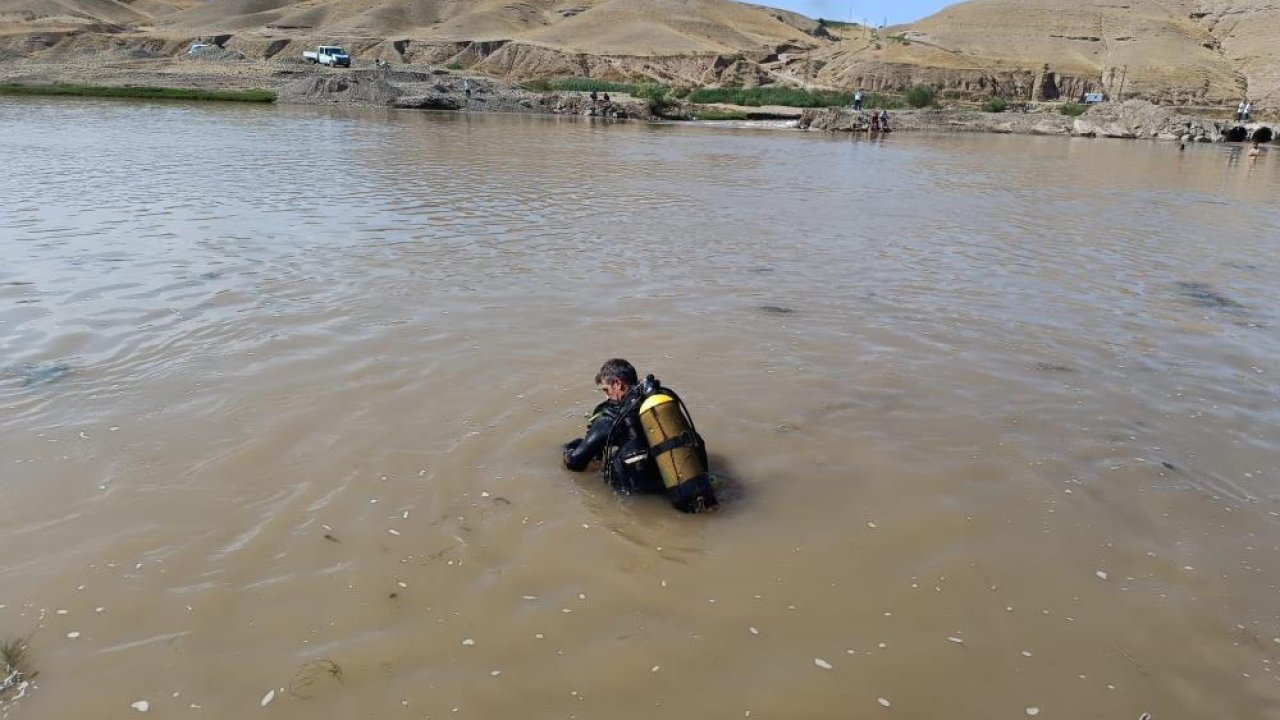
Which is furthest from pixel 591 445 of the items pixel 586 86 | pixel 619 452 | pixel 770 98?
pixel 586 86

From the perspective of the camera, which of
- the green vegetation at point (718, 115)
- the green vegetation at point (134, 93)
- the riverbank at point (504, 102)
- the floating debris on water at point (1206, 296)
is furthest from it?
the green vegetation at point (718, 115)

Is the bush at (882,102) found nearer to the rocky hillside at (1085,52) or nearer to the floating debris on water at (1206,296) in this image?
the rocky hillside at (1085,52)

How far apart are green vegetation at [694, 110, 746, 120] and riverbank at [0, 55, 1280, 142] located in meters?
0.07

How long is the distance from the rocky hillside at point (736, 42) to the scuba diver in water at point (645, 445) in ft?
278

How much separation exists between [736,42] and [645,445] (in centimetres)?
10799

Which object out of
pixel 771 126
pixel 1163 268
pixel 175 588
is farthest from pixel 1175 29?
pixel 175 588

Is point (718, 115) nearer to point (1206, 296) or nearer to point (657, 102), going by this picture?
point (657, 102)

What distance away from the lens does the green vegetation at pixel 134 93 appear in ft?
167

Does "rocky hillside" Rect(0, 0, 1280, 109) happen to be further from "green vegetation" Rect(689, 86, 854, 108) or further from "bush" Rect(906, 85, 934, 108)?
"green vegetation" Rect(689, 86, 854, 108)

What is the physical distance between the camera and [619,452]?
5469 millimetres

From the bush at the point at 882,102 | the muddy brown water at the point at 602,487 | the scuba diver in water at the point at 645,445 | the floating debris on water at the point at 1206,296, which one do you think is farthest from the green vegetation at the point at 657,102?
the scuba diver in water at the point at 645,445

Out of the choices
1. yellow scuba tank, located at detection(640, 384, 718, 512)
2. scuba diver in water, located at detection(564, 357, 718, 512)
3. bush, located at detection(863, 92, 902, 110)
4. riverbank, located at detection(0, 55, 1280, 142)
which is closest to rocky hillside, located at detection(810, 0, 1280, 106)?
bush, located at detection(863, 92, 902, 110)

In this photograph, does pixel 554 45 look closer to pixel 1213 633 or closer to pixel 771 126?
pixel 771 126

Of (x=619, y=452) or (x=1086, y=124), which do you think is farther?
(x=1086, y=124)
